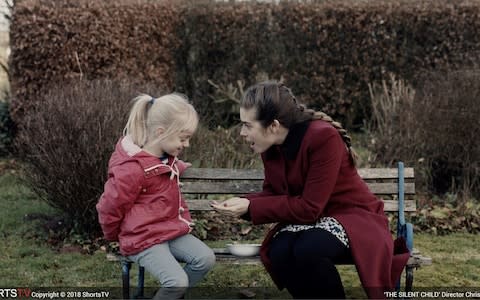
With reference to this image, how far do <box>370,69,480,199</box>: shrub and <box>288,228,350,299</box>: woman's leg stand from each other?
321cm

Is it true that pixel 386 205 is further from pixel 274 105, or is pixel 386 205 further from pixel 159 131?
pixel 159 131

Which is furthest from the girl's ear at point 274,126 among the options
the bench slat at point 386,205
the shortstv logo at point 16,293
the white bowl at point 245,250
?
the shortstv logo at point 16,293

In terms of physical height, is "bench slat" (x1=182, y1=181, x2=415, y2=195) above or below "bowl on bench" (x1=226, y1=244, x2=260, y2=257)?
above

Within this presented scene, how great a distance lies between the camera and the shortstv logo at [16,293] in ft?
14.5

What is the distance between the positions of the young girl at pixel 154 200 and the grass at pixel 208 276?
0.76 meters

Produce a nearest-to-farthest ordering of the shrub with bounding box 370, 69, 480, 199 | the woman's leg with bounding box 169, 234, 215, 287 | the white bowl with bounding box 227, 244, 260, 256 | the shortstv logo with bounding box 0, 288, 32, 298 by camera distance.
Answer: the woman's leg with bounding box 169, 234, 215, 287 < the white bowl with bounding box 227, 244, 260, 256 < the shortstv logo with bounding box 0, 288, 32, 298 < the shrub with bounding box 370, 69, 480, 199

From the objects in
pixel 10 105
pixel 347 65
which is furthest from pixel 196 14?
pixel 10 105

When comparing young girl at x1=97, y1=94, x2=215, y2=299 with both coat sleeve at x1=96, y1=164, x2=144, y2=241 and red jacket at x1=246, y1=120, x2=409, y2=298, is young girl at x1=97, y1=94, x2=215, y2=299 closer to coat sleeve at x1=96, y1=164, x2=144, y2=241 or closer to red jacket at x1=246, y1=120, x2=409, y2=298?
coat sleeve at x1=96, y1=164, x2=144, y2=241

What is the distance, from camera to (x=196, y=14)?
31.6 feet

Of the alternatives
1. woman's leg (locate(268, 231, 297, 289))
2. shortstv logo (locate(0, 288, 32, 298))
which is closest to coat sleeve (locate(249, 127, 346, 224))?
woman's leg (locate(268, 231, 297, 289))

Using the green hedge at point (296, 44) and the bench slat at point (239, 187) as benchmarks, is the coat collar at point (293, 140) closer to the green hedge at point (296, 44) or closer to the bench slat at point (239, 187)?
the bench slat at point (239, 187)

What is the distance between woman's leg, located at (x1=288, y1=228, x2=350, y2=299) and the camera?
11.9ft

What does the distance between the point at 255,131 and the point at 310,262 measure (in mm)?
738

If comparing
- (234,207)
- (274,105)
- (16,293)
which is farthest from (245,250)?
(16,293)
